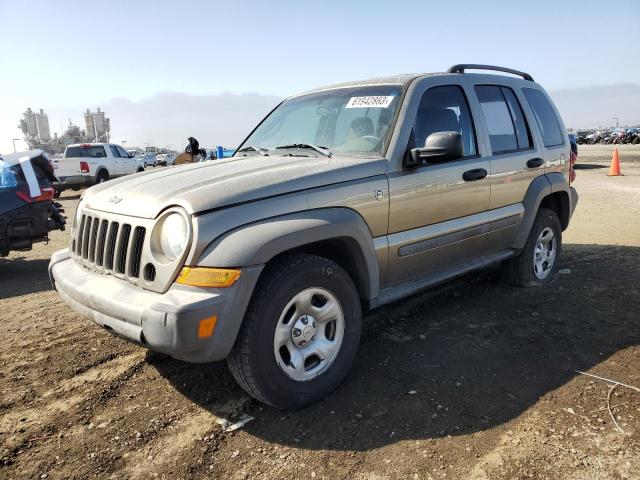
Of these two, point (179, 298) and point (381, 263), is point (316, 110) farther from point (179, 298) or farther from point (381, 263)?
point (179, 298)

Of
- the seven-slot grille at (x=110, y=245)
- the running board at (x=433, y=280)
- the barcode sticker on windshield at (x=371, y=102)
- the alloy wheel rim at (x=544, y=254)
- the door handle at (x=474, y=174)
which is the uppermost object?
the barcode sticker on windshield at (x=371, y=102)

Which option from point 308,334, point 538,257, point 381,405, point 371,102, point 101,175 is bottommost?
point 381,405

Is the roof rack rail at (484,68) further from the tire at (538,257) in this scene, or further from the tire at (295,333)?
the tire at (295,333)

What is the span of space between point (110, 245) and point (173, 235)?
56 centimetres

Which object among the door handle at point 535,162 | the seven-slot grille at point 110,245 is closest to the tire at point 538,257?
the door handle at point 535,162

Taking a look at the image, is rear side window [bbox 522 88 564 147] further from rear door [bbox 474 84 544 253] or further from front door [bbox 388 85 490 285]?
front door [bbox 388 85 490 285]

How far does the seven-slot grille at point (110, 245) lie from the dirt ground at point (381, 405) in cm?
86

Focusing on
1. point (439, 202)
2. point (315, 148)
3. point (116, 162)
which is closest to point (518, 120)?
point (439, 202)

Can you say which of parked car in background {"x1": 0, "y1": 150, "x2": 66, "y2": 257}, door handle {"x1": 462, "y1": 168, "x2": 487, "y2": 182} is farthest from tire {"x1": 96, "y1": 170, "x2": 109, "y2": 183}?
door handle {"x1": 462, "y1": 168, "x2": 487, "y2": 182}

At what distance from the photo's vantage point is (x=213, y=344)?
8.16ft

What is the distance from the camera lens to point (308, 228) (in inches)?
110

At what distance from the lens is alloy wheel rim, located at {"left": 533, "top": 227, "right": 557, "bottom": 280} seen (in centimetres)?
504

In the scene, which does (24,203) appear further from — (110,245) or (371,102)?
(371,102)

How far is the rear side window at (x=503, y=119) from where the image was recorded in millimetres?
4285
